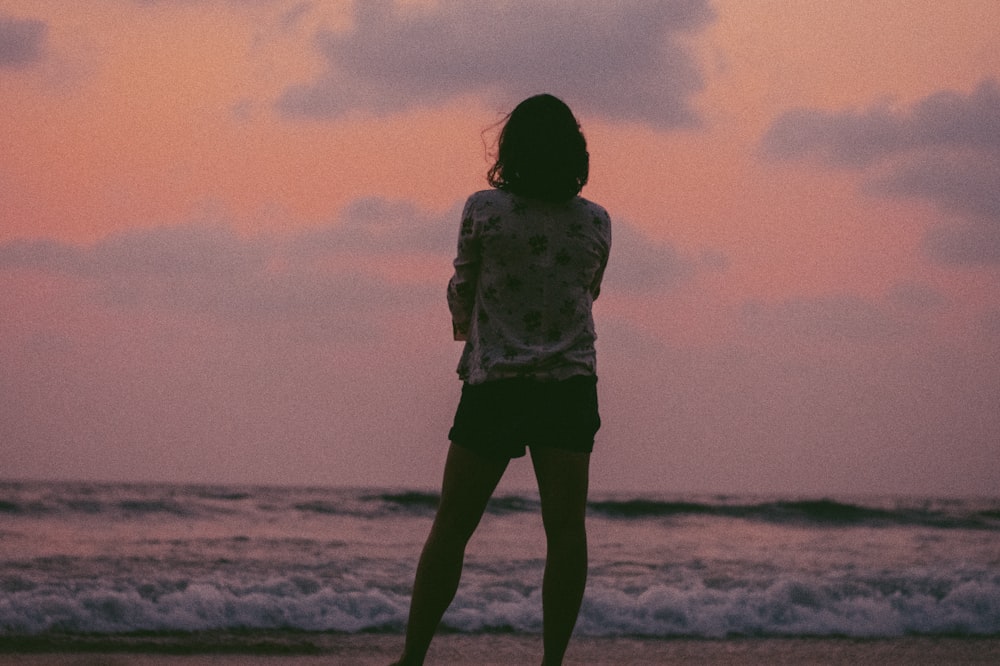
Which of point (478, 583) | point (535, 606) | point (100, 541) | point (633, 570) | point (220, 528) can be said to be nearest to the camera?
point (535, 606)

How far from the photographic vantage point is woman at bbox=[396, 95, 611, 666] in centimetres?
262

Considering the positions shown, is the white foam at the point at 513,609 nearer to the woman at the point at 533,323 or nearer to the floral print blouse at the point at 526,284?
the woman at the point at 533,323

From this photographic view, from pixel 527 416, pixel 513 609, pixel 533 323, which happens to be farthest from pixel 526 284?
pixel 513 609

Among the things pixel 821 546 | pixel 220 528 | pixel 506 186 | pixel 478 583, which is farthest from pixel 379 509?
pixel 506 186

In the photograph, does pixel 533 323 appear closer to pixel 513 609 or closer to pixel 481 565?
pixel 513 609

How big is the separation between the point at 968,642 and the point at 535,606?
7.24 ft

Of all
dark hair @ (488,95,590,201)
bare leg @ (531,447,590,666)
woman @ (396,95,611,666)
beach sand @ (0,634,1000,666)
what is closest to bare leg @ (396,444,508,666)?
woman @ (396,95,611,666)

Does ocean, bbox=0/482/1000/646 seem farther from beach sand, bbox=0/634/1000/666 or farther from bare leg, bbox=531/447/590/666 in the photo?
bare leg, bbox=531/447/590/666

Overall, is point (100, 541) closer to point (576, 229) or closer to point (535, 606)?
point (535, 606)

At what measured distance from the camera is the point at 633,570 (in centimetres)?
863

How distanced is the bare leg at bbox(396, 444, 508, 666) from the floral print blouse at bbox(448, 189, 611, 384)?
230mm

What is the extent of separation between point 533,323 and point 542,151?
0.41 meters

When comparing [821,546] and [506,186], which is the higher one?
[506,186]

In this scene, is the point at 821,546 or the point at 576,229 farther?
the point at 821,546
